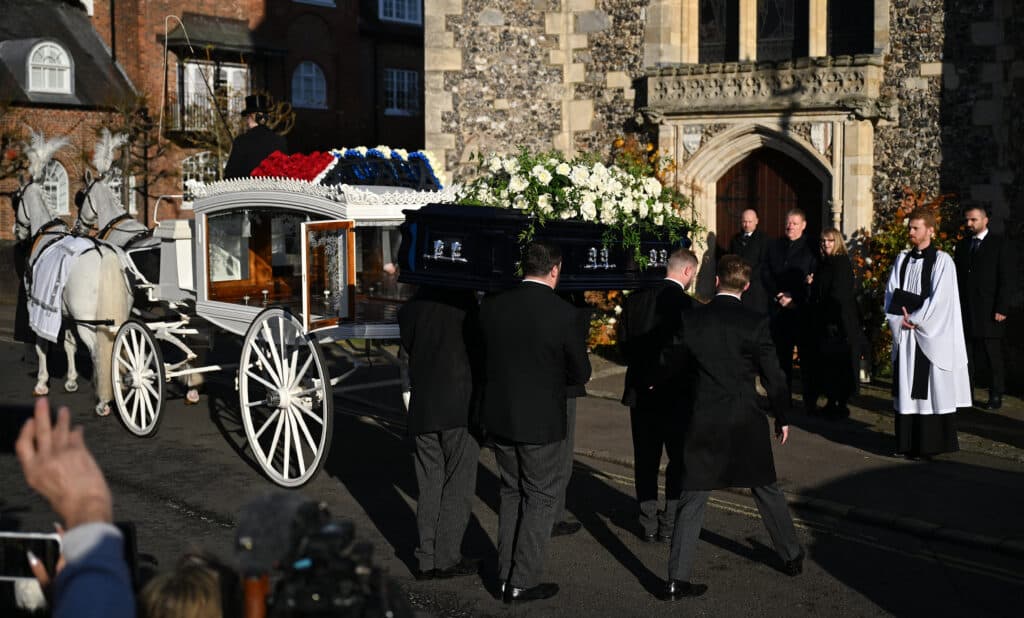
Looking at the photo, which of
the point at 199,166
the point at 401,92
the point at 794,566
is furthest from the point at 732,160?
the point at 401,92

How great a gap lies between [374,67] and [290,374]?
29908mm

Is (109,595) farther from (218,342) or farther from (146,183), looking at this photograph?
(146,183)

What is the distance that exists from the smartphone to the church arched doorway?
38.9 feet

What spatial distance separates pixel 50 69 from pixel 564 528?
27880 millimetres

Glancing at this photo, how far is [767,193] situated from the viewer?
14539 mm

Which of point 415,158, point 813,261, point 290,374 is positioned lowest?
point 290,374

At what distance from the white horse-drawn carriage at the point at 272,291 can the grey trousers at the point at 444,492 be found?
1410 mm

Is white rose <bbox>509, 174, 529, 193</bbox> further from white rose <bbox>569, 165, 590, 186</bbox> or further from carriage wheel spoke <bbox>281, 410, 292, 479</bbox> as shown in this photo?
carriage wheel spoke <bbox>281, 410, 292, 479</bbox>

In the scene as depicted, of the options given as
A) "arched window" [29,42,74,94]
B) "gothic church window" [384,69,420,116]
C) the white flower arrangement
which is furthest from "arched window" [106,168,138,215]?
the white flower arrangement

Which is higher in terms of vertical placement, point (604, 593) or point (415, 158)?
point (415, 158)

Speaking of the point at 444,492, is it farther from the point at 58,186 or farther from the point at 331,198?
the point at 58,186

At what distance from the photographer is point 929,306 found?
9219 millimetres

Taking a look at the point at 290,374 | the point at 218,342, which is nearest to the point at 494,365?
the point at 290,374

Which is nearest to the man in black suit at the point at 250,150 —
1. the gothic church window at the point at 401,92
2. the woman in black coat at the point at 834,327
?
the woman in black coat at the point at 834,327
